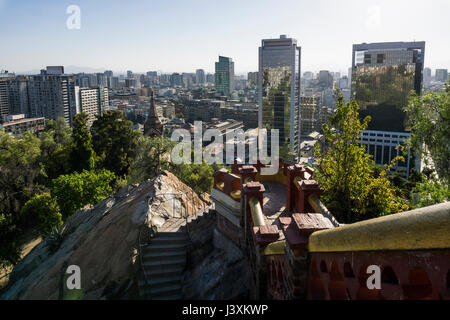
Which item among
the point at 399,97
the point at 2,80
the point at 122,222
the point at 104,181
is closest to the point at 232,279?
the point at 122,222

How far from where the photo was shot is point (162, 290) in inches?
332

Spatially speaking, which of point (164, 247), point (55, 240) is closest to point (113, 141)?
point (55, 240)

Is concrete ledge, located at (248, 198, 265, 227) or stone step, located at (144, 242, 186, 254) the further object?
stone step, located at (144, 242, 186, 254)

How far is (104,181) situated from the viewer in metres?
21.4

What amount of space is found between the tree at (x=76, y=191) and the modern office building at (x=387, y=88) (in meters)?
64.0

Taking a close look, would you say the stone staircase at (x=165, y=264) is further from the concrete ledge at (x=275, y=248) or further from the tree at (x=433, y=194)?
the tree at (x=433, y=194)

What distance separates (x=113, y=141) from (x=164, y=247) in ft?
69.6

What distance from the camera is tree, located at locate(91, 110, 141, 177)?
2838cm

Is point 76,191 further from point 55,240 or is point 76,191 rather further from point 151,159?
point 151,159

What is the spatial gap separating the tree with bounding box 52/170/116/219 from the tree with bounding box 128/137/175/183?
4055mm

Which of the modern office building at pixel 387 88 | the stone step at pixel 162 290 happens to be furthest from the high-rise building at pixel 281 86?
the stone step at pixel 162 290

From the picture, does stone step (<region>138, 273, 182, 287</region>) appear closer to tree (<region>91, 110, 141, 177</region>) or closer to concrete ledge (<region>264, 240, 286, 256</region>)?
concrete ledge (<region>264, 240, 286, 256</region>)

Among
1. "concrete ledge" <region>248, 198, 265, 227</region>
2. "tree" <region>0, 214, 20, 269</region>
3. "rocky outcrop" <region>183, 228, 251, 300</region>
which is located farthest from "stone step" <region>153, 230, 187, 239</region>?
"tree" <region>0, 214, 20, 269</region>

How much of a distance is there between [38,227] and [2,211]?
458cm
